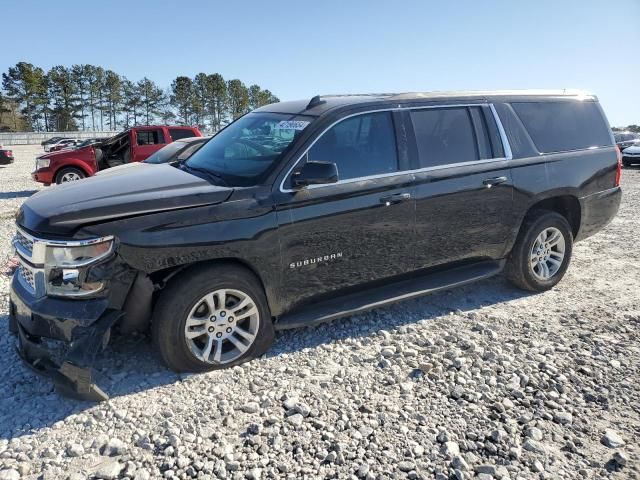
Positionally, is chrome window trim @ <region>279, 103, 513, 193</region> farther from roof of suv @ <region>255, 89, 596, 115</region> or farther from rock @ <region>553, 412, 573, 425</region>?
rock @ <region>553, 412, 573, 425</region>

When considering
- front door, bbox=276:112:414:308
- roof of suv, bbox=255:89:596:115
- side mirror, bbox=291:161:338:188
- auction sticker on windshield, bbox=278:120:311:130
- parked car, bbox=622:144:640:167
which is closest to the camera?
side mirror, bbox=291:161:338:188

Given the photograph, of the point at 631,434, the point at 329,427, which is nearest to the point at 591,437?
the point at 631,434

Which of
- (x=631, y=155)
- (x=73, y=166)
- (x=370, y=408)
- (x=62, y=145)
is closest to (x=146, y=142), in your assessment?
(x=73, y=166)

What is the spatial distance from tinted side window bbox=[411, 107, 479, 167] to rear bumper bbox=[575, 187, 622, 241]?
1.62 meters

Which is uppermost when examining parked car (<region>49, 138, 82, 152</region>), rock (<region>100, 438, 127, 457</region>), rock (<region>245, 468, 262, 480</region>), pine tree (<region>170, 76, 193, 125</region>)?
pine tree (<region>170, 76, 193, 125</region>)

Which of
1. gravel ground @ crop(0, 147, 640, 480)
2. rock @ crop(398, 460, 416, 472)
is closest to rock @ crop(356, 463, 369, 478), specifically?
gravel ground @ crop(0, 147, 640, 480)

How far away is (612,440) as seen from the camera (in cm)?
287

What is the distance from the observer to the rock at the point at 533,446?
2785 millimetres

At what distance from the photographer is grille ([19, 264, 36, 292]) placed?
3305mm

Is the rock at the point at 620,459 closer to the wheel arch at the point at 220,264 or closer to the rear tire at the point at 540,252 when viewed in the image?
the wheel arch at the point at 220,264

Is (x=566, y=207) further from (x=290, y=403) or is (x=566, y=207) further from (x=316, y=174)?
(x=290, y=403)

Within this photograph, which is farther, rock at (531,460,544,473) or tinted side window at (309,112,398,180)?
tinted side window at (309,112,398,180)

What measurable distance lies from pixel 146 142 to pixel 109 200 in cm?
1179

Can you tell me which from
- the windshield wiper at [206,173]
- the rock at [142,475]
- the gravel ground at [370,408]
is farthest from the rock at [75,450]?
the windshield wiper at [206,173]
